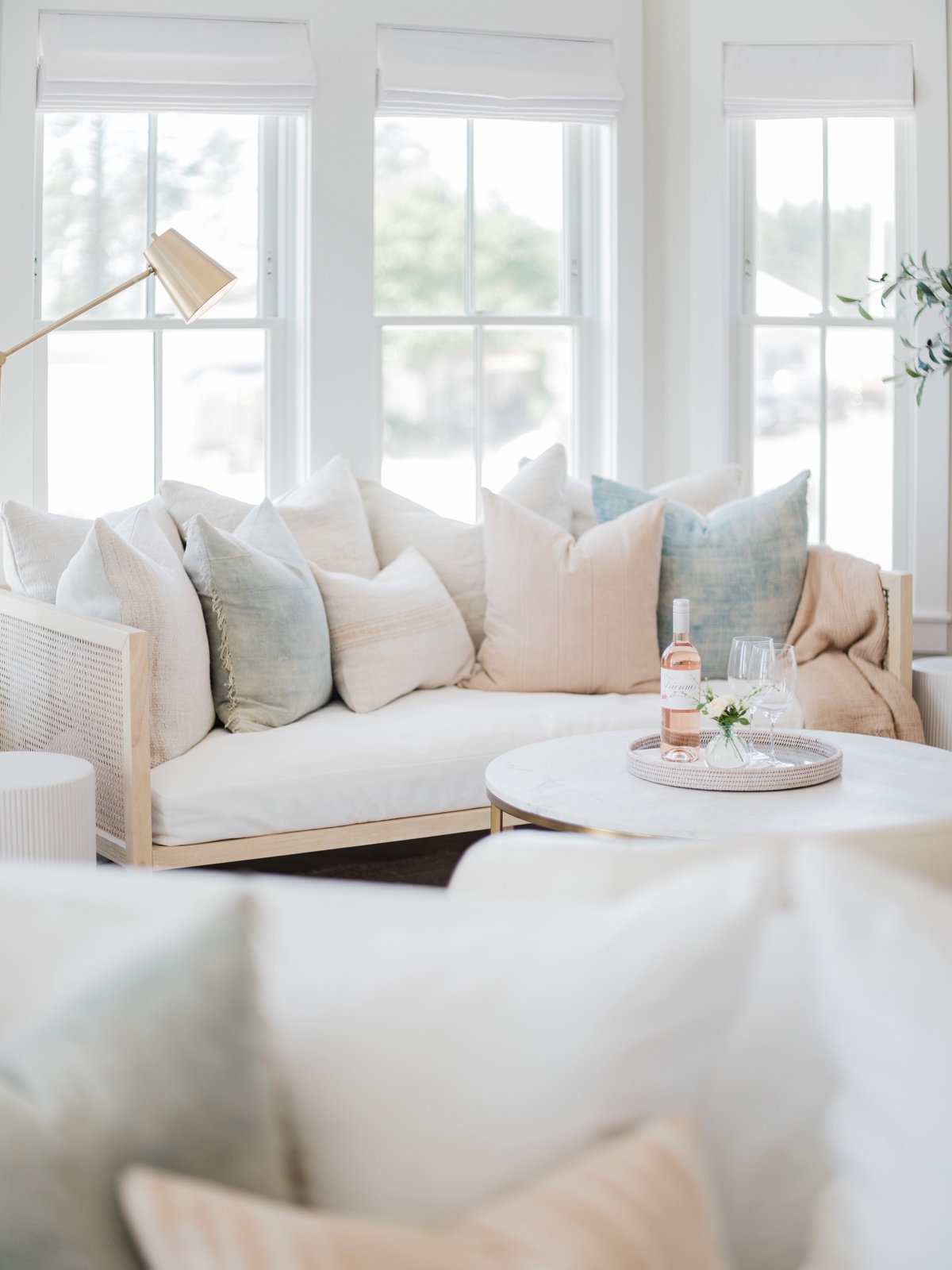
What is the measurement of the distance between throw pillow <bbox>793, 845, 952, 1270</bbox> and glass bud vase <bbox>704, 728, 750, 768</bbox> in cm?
138

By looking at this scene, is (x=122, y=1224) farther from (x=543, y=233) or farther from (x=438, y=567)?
(x=543, y=233)

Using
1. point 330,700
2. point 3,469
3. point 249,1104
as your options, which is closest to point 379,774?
point 330,700

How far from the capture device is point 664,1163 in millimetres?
680

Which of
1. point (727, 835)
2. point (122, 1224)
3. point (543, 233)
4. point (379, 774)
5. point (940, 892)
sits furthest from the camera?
point (543, 233)

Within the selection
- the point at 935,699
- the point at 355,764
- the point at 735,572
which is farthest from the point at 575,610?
the point at 935,699

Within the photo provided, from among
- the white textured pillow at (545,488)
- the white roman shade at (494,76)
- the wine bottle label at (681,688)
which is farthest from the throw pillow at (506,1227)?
the white roman shade at (494,76)

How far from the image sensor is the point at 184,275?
2.90 meters

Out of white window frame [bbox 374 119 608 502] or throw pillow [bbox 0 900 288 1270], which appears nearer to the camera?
throw pillow [bbox 0 900 288 1270]

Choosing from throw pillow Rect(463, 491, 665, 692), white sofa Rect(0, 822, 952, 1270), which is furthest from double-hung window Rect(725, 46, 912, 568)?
white sofa Rect(0, 822, 952, 1270)

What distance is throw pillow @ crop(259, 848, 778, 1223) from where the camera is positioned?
70 cm

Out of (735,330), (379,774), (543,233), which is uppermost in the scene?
(543,233)

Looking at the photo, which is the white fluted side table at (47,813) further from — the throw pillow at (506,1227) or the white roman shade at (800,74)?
the white roman shade at (800,74)

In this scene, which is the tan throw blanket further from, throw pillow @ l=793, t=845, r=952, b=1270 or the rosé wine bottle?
throw pillow @ l=793, t=845, r=952, b=1270

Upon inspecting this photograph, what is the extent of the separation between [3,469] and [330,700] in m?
1.34
